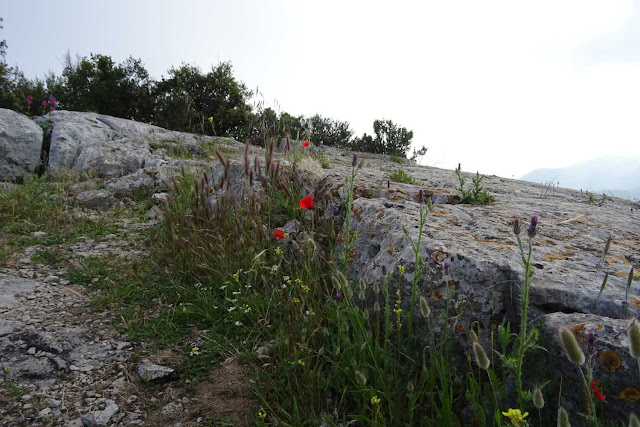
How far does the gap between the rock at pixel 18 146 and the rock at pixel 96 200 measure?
2631 mm

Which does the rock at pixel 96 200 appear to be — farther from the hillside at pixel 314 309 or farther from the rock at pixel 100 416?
the rock at pixel 100 416

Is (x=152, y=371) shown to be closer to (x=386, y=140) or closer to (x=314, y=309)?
(x=314, y=309)

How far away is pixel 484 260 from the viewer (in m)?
1.83

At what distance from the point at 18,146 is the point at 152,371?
7.33m

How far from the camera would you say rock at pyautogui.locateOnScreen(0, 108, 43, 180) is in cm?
703

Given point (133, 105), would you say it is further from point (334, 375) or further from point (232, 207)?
point (334, 375)

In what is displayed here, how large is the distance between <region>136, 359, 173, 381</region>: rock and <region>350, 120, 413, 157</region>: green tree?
13998 mm

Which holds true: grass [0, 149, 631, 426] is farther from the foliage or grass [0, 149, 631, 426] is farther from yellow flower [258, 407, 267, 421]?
the foliage

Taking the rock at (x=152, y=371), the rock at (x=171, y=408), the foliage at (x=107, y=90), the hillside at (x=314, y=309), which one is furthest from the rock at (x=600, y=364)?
the foliage at (x=107, y=90)

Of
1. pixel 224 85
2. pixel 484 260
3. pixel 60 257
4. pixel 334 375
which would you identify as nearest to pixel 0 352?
pixel 60 257

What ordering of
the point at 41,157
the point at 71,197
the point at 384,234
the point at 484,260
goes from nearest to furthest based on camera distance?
the point at 484,260
the point at 384,234
the point at 71,197
the point at 41,157

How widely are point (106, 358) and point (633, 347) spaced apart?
8.48 ft

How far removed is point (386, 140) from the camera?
642 inches

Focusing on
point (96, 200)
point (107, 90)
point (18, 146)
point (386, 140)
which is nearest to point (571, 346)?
point (96, 200)
